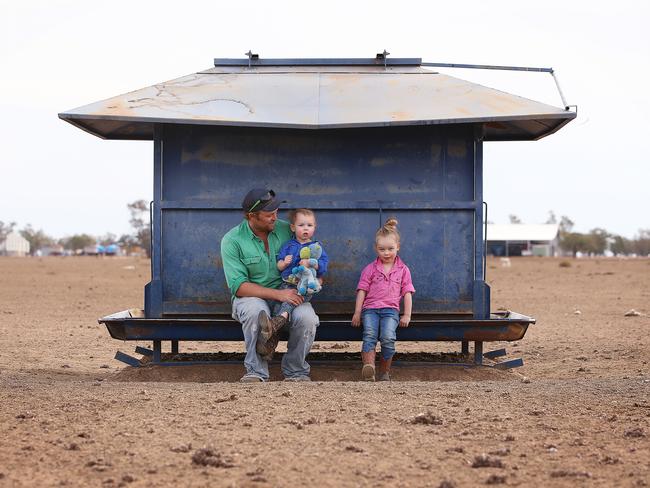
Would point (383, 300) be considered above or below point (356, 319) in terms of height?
above

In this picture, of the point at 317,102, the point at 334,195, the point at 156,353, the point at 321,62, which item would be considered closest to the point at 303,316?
the point at 334,195

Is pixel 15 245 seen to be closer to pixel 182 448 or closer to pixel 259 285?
pixel 259 285

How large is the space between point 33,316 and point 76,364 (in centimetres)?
629

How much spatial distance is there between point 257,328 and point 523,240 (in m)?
90.1

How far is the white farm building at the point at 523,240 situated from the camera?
3679 inches

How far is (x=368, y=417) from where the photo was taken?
6.14 m

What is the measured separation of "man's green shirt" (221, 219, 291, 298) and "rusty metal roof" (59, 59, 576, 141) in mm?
911

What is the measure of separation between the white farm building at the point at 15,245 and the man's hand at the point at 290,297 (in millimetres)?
103590

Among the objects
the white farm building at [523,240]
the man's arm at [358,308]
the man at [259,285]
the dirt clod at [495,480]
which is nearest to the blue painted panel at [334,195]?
the man's arm at [358,308]

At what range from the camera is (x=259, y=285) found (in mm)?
8297

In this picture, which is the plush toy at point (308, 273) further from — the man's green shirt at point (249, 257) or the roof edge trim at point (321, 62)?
the roof edge trim at point (321, 62)

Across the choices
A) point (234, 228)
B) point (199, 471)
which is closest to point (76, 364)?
point (234, 228)

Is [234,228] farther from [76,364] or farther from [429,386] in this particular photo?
[76,364]

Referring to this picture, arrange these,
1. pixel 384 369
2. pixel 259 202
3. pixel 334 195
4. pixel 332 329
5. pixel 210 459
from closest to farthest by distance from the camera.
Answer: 1. pixel 210 459
2. pixel 259 202
3. pixel 384 369
4. pixel 332 329
5. pixel 334 195
